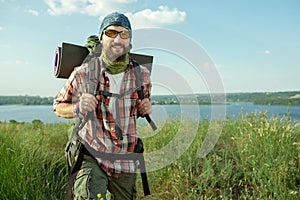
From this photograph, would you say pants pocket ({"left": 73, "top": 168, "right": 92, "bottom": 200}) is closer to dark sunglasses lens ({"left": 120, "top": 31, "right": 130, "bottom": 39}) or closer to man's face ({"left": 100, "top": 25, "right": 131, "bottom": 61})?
man's face ({"left": 100, "top": 25, "right": 131, "bottom": 61})

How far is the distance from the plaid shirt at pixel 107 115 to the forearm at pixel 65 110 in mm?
50

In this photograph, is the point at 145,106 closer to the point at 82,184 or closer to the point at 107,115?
the point at 107,115

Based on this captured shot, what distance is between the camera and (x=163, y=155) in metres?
5.25

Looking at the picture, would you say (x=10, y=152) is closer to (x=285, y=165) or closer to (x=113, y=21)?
(x=113, y=21)

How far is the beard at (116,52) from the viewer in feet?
9.30

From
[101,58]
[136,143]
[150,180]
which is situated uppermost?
[101,58]

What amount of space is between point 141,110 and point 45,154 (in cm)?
272

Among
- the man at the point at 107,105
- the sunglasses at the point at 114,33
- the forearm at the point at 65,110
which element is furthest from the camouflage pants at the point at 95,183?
the sunglasses at the point at 114,33

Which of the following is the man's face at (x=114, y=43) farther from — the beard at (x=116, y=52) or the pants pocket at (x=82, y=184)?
the pants pocket at (x=82, y=184)

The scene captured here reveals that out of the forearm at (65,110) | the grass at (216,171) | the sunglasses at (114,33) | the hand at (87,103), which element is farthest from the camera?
the grass at (216,171)

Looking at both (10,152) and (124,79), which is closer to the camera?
(124,79)

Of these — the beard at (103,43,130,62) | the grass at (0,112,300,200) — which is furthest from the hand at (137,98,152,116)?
the grass at (0,112,300,200)

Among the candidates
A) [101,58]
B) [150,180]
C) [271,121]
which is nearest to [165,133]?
[150,180]

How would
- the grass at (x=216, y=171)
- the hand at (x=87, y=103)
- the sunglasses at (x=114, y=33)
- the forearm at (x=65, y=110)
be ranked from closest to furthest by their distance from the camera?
1. the hand at (x=87, y=103)
2. the forearm at (x=65, y=110)
3. the sunglasses at (x=114, y=33)
4. the grass at (x=216, y=171)
